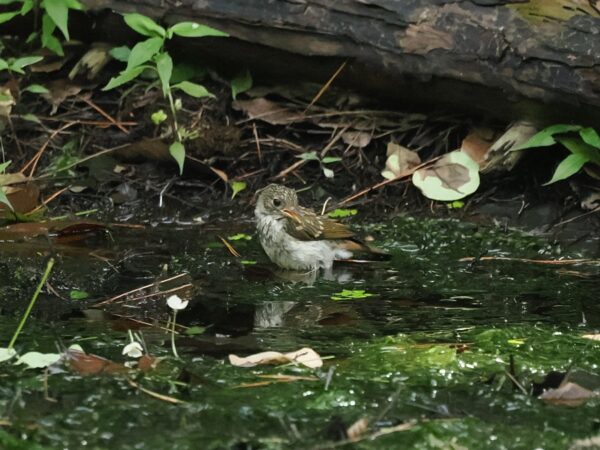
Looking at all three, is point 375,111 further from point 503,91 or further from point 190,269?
point 190,269

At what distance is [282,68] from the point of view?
20.5ft

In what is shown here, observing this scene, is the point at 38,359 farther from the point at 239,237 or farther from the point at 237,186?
the point at 237,186

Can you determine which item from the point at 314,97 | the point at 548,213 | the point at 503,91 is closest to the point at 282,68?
the point at 314,97

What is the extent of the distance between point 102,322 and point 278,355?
912 millimetres

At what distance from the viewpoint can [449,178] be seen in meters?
5.92

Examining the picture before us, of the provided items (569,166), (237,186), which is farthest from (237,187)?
(569,166)

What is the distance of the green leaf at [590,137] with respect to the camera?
5.44 metres

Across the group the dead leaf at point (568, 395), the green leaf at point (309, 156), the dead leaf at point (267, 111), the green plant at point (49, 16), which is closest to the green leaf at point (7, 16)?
the green plant at point (49, 16)

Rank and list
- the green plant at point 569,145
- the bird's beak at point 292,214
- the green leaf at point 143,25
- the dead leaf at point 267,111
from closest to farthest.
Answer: the bird's beak at point 292,214 < the green plant at point 569,145 < the green leaf at point 143,25 < the dead leaf at point 267,111

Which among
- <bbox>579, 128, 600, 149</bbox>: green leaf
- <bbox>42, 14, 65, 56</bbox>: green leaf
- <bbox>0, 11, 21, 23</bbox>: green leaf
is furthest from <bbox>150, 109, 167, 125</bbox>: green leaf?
<bbox>579, 128, 600, 149</bbox>: green leaf

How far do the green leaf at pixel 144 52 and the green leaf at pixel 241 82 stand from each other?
0.79 meters

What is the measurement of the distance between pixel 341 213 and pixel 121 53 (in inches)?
66.5

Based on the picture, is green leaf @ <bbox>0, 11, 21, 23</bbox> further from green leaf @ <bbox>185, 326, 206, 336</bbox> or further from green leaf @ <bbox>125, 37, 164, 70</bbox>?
green leaf @ <bbox>185, 326, 206, 336</bbox>

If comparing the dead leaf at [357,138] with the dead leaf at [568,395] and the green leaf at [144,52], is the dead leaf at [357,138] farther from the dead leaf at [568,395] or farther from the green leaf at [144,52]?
the dead leaf at [568,395]
